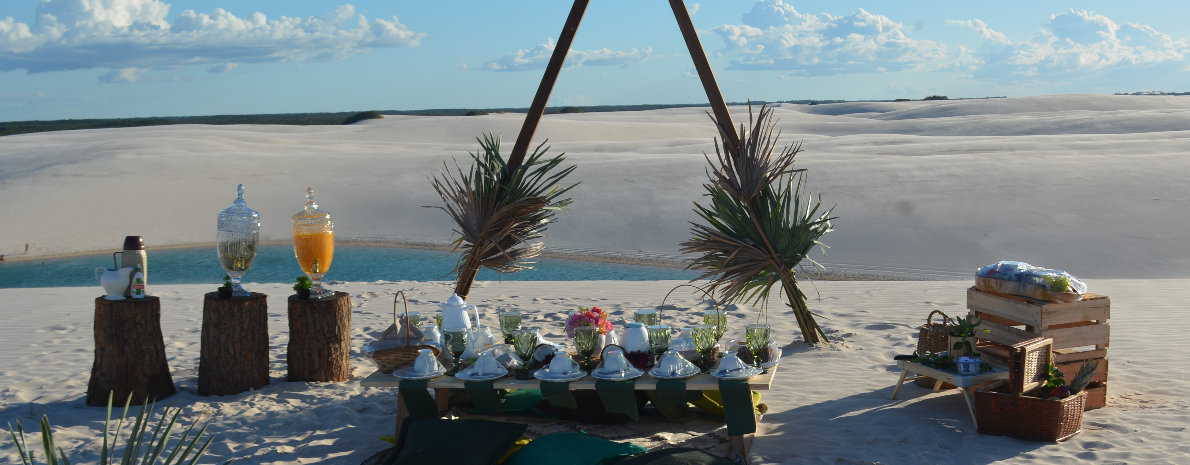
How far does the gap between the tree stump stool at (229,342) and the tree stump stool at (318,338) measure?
0.81 ft

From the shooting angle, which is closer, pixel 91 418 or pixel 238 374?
pixel 91 418

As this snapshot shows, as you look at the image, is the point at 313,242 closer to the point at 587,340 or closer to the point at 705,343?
the point at 587,340

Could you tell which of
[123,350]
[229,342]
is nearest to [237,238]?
[229,342]

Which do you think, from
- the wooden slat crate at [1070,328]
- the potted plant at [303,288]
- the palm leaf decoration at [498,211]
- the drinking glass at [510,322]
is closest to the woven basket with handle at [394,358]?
the drinking glass at [510,322]

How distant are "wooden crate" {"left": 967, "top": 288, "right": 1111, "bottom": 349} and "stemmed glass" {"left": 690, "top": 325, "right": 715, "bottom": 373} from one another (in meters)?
2.06

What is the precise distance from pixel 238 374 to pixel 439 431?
7.43 feet

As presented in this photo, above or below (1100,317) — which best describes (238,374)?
below

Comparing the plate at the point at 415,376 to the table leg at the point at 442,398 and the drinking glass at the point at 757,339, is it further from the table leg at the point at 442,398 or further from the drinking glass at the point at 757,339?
the drinking glass at the point at 757,339

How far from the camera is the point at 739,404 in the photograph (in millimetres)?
4168

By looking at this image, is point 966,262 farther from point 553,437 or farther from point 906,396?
point 553,437

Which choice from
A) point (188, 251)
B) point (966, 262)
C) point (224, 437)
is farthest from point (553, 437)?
point (188, 251)

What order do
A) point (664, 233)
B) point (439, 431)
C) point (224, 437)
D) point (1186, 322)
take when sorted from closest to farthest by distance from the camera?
1. point (439, 431)
2. point (224, 437)
3. point (1186, 322)
4. point (664, 233)

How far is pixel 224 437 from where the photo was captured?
187 inches

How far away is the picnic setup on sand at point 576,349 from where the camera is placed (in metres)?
4.20
